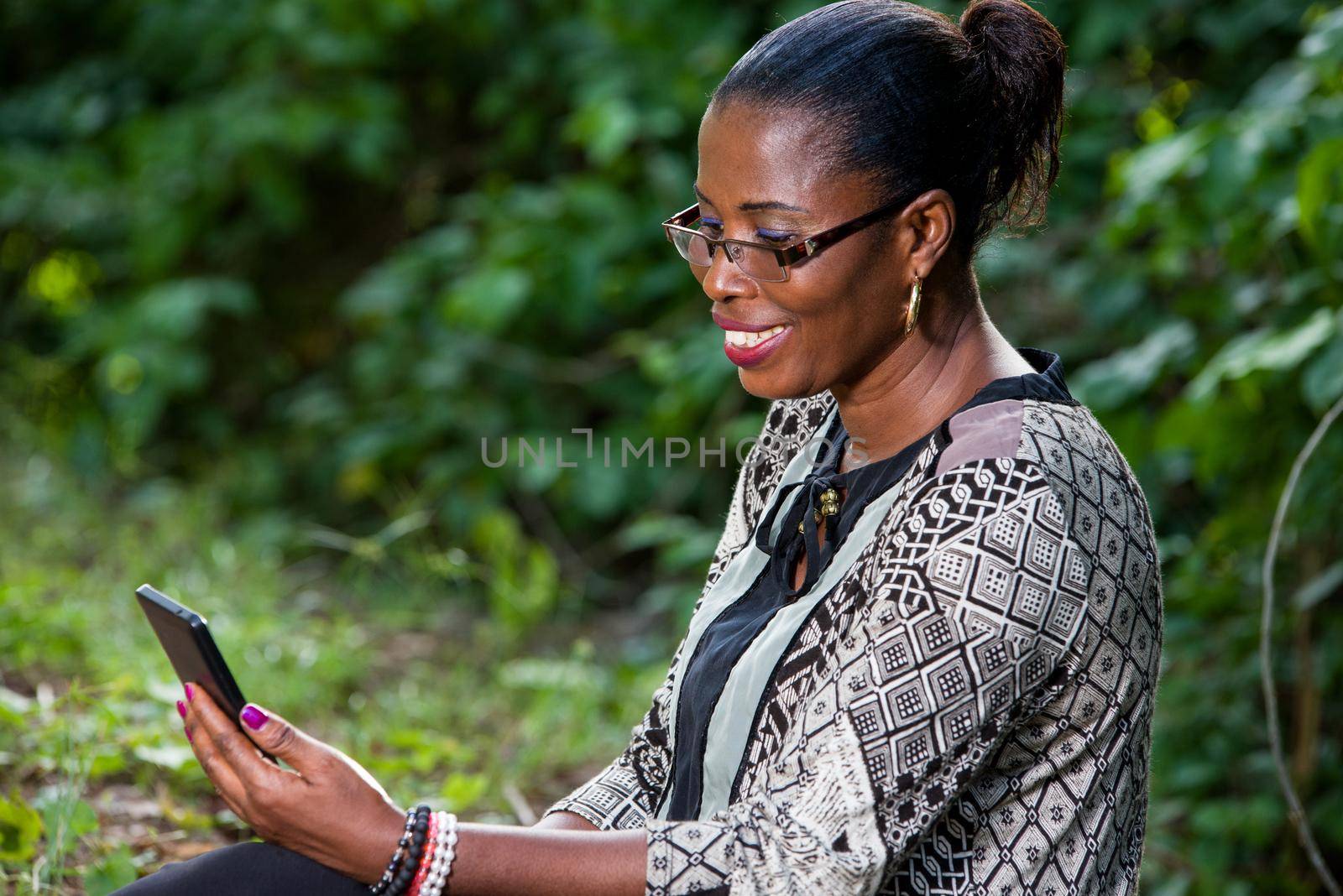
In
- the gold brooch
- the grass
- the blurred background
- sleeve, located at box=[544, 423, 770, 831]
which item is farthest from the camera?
the blurred background

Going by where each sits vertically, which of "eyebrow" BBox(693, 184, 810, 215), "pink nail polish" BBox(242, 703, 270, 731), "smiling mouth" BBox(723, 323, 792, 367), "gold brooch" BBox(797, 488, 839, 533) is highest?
"eyebrow" BBox(693, 184, 810, 215)

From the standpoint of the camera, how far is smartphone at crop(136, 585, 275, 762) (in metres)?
1.47

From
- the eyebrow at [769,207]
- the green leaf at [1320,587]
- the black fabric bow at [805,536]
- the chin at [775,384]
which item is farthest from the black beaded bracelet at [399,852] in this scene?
the green leaf at [1320,587]

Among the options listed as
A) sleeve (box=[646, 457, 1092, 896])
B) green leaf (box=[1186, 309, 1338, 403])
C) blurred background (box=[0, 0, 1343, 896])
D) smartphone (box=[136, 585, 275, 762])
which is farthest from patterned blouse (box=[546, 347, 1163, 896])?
blurred background (box=[0, 0, 1343, 896])

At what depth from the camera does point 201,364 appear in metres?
5.14

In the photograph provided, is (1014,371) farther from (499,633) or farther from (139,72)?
(139,72)

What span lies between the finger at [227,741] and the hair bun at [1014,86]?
1065mm

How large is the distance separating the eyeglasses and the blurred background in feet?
3.72

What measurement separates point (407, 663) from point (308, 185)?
283cm

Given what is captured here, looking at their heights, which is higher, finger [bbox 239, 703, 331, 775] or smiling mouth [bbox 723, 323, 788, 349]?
smiling mouth [bbox 723, 323, 788, 349]

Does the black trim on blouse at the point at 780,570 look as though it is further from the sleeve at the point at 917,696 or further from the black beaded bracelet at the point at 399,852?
Answer: the black beaded bracelet at the point at 399,852

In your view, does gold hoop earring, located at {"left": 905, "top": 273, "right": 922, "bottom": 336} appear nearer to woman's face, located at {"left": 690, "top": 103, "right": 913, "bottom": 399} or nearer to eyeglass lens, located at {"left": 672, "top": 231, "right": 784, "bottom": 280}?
woman's face, located at {"left": 690, "top": 103, "right": 913, "bottom": 399}

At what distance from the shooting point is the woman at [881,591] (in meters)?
1.38

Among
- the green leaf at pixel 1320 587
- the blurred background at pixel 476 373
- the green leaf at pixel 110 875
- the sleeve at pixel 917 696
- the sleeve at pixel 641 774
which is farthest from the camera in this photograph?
the green leaf at pixel 1320 587
